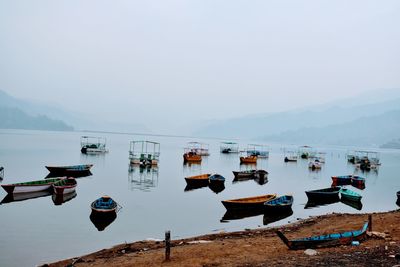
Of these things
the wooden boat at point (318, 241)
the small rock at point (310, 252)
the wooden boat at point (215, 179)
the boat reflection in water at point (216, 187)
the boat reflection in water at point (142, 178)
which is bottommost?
the boat reflection in water at point (142, 178)

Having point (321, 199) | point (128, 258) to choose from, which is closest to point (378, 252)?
point (128, 258)

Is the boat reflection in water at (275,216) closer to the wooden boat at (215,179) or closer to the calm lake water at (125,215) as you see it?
the calm lake water at (125,215)

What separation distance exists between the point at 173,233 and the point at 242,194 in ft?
68.6

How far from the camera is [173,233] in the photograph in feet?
80.3

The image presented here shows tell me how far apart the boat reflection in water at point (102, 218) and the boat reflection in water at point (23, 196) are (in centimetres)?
1055

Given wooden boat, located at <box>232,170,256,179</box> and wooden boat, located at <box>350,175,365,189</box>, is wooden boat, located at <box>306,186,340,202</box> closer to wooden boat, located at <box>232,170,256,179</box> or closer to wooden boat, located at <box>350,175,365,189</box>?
wooden boat, located at <box>350,175,365,189</box>

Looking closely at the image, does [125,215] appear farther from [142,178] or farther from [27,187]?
[142,178]

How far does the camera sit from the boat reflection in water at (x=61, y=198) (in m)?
34.0

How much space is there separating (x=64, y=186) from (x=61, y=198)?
1395mm

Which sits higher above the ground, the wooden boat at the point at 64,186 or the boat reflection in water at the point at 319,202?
the wooden boat at the point at 64,186

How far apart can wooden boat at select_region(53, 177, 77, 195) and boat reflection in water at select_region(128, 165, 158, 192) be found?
7.64 metres

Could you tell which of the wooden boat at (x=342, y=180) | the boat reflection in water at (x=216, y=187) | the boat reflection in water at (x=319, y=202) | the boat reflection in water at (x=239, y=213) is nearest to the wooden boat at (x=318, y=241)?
the boat reflection in water at (x=239, y=213)

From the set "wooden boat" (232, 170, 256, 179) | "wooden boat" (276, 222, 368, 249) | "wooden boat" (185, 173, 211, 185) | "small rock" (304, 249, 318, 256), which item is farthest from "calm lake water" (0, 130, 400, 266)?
"small rock" (304, 249, 318, 256)

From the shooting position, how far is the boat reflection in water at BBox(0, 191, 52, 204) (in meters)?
33.9
